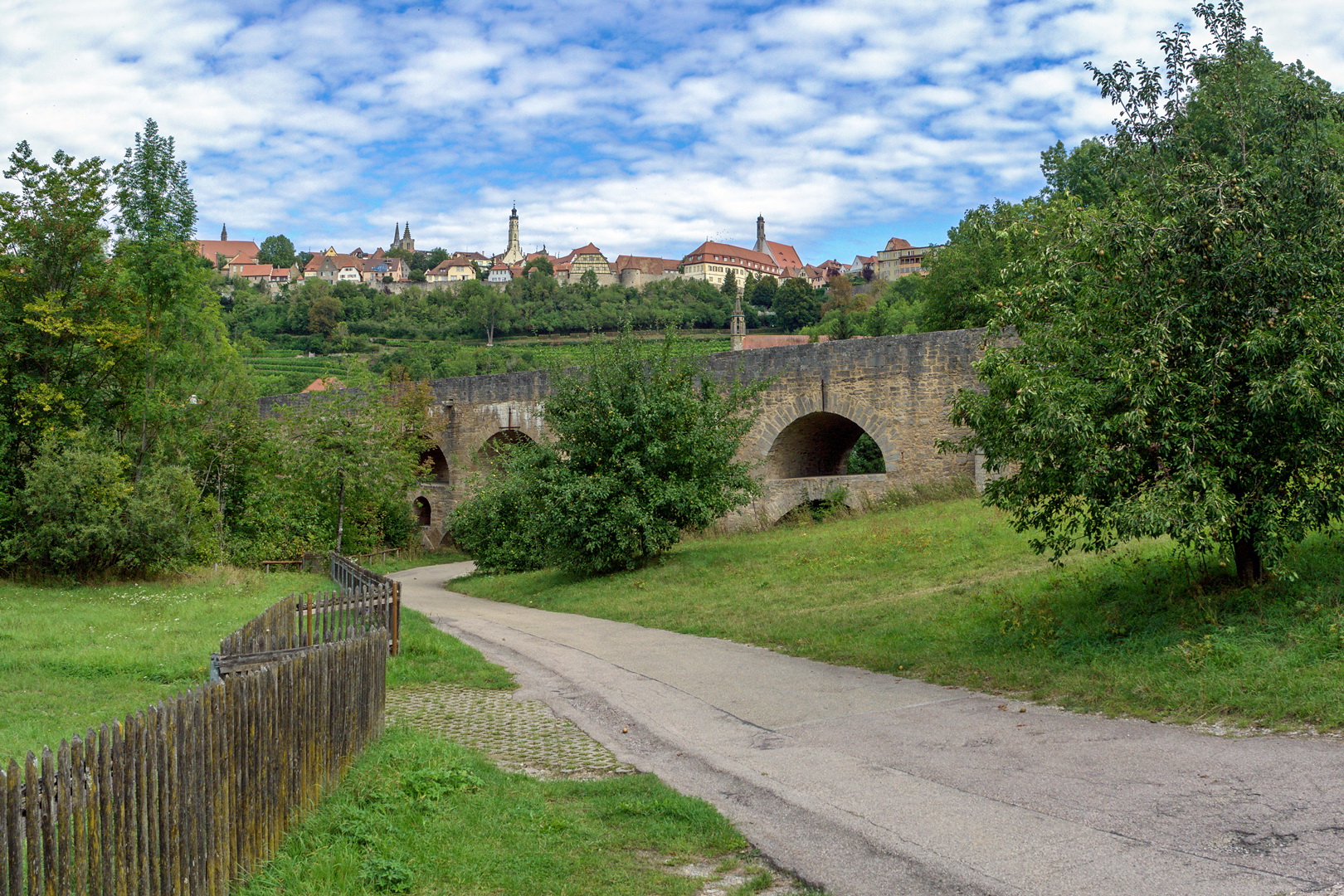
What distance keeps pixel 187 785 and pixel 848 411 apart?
19.2 metres

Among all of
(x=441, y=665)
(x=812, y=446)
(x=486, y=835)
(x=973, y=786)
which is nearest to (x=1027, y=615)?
(x=973, y=786)

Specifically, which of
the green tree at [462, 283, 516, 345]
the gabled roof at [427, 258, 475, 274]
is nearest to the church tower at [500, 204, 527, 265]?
the gabled roof at [427, 258, 475, 274]

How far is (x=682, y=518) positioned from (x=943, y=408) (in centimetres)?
613

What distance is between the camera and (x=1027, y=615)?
10055 millimetres

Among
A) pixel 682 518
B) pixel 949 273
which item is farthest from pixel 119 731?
pixel 949 273

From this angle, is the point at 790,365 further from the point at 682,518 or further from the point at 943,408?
the point at 682,518

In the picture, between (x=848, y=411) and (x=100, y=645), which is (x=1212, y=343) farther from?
(x=848, y=411)

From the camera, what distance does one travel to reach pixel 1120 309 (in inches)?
347

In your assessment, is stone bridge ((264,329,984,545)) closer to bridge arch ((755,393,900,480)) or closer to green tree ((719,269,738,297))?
bridge arch ((755,393,900,480))

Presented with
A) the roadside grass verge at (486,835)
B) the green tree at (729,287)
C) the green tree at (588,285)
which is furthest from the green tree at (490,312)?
the roadside grass verge at (486,835)

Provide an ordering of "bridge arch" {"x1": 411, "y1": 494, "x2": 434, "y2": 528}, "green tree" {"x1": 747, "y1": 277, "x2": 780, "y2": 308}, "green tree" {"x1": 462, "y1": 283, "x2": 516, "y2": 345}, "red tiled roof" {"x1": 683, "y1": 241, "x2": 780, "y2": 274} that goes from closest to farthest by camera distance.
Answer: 1. "bridge arch" {"x1": 411, "y1": 494, "x2": 434, "y2": 528}
2. "green tree" {"x1": 462, "y1": 283, "x2": 516, "y2": 345}
3. "green tree" {"x1": 747, "y1": 277, "x2": 780, "y2": 308}
4. "red tiled roof" {"x1": 683, "y1": 241, "x2": 780, "y2": 274}

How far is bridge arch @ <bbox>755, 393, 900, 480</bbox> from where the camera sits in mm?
21828

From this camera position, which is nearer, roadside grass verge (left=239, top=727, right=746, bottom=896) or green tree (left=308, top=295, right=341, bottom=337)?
roadside grass verge (left=239, top=727, right=746, bottom=896)

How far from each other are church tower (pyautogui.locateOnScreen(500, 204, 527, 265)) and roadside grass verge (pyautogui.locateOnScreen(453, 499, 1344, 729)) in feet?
561
